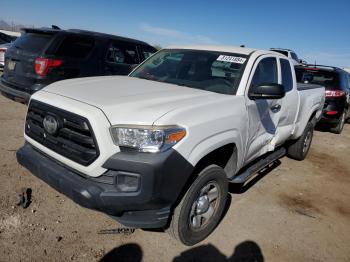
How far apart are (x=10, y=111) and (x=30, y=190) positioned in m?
4.02

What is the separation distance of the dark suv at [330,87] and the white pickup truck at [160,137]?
5.07 meters

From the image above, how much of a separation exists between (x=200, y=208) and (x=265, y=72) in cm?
202

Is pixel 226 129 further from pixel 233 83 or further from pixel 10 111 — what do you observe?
pixel 10 111

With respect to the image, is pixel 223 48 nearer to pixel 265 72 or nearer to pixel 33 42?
pixel 265 72

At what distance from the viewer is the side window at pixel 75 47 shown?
609 cm

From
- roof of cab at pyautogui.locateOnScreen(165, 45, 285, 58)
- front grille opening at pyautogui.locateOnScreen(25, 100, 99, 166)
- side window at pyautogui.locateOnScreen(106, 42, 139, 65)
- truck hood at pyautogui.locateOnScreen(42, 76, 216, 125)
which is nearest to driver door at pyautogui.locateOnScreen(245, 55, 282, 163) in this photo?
roof of cab at pyautogui.locateOnScreen(165, 45, 285, 58)

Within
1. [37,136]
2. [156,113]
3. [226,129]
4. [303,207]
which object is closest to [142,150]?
[156,113]

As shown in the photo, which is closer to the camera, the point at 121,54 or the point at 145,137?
the point at 145,137

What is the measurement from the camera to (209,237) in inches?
138

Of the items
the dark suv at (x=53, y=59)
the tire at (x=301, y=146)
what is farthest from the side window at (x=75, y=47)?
the tire at (x=301, y=146)

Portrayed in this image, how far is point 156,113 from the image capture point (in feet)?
9.06

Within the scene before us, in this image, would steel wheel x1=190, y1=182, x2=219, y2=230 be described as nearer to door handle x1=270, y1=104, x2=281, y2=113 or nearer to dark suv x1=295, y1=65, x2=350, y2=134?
door handle x1=270, y1=104, x2=281, y2=113

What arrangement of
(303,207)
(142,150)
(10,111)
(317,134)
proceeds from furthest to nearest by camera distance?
(317,134), (10,111), (303,207), (142,150)

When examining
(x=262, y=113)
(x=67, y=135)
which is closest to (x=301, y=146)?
(x=262, y=113)
